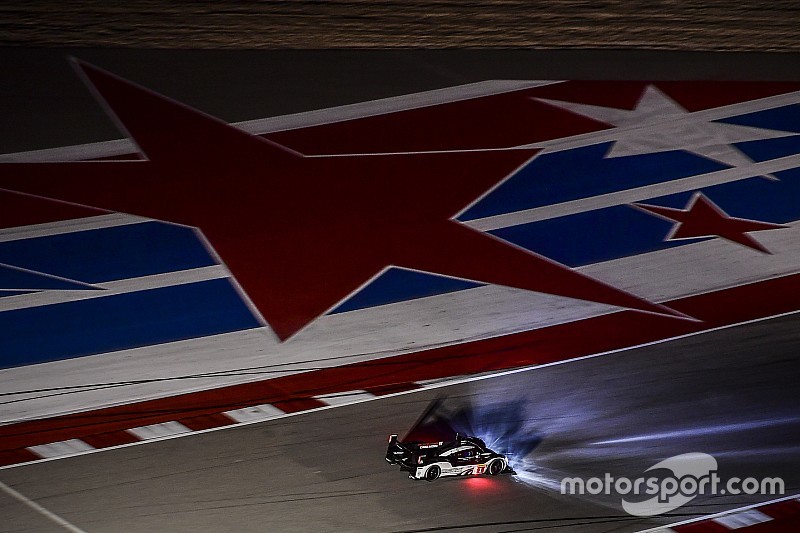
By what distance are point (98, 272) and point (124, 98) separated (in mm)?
738

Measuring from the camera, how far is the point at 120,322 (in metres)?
2.35

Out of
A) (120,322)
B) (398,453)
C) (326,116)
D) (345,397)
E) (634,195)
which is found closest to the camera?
(398,453)

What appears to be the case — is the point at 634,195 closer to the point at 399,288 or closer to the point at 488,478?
the point at 399,288

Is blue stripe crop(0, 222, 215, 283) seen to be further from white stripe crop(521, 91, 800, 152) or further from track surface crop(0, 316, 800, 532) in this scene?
white stripe crop(521, 91, 800, 152)

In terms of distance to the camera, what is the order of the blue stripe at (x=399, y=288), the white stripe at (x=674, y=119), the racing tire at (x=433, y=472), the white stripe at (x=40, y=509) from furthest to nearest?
1. the white stripe at (x=674, y=119)
2. the blue stripe at (x=399, y=288)
3. the racing tire at (x=433, y=472)
4. the white stripe at (x=40, y=509)

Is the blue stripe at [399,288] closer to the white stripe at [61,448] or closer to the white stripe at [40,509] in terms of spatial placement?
the white stripe at [61,448]

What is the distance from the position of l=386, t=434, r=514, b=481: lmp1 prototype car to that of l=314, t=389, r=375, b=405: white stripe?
0.16m

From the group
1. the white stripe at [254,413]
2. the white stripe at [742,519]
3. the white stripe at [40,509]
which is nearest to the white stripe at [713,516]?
the white stripe at [742,519]

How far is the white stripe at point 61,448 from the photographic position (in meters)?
2.04

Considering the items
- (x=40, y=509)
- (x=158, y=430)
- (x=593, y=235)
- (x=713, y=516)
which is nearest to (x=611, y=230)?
(x=593, y=235)

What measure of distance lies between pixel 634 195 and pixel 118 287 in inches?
61.3

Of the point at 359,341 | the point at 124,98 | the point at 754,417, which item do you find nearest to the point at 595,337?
the point at 754,417

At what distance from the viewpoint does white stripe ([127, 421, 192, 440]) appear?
209cm

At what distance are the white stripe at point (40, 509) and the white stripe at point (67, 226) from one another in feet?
2.73
